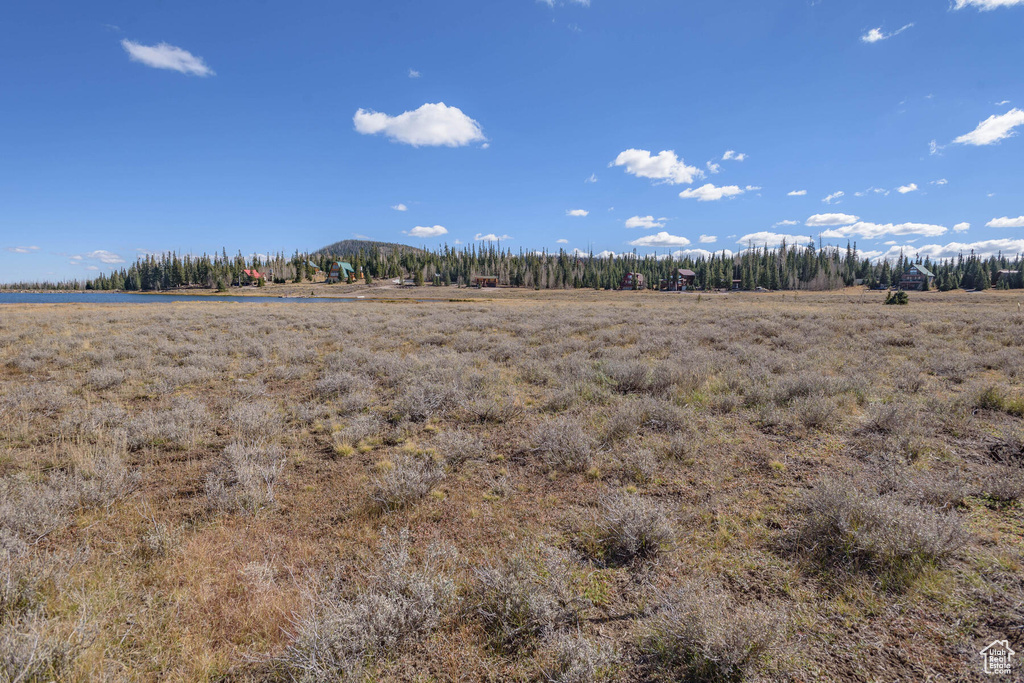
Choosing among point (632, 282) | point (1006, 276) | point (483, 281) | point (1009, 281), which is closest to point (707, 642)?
point (483, 281)

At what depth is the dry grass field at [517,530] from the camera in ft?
8.22

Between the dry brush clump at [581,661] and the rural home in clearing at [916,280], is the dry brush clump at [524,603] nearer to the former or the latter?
the dry brush clump at [581,661]

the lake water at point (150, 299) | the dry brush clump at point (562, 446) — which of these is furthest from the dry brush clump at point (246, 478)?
the lake water at point (150, 299)

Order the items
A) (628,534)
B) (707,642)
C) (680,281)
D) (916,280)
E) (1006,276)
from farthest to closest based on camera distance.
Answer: (680,281) < (916,280) < (1006,276) < (628,534) < (707,642)

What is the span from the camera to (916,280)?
96.8 m

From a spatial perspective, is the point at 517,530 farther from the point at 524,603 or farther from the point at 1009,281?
the point at 1009,281

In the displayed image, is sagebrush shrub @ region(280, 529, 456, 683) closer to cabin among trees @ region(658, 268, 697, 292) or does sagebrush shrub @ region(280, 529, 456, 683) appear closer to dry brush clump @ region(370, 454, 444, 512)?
dry brush clump @ region(370, 454, 444, 512)

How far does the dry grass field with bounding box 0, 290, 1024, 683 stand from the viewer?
2506 mm

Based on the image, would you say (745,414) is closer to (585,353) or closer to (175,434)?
(585,353)

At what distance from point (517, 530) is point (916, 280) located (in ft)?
460

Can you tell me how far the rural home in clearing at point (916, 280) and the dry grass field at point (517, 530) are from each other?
127m

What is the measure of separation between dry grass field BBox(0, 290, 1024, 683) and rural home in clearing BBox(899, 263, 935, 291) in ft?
416

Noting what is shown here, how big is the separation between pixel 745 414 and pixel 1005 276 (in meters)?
147

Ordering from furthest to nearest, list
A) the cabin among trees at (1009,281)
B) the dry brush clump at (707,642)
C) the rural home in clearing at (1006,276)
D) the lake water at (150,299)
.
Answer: the rural home in clearing at (1006,276), the cabin among trees at (1009,281), the lake water at (150,299), the dry brush clump at (707,642)
